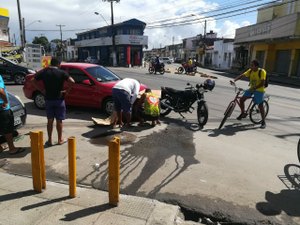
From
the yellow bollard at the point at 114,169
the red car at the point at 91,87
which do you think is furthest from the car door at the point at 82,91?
the yellow bollard at the point at 114,169

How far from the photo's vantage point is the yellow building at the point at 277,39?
28.2 m

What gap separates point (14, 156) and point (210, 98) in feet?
31.6

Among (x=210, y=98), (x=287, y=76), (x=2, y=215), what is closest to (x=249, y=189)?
(x=2, y=215)

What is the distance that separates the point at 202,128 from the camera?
809 cm

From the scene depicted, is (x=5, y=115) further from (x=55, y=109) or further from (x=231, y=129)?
(x=231, y=129)

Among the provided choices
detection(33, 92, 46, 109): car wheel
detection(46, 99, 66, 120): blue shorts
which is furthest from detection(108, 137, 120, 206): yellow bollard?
detection(33, 92, 46, 109): car wheel

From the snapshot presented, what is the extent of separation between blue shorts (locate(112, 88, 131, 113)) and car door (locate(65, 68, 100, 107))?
1648 mm

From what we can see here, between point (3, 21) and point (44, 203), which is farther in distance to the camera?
point (3, 21)

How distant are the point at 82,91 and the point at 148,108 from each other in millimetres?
2384

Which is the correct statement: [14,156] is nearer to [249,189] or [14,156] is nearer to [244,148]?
[249,189]

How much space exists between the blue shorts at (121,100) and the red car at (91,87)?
1.31 meters

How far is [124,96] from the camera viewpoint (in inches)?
285

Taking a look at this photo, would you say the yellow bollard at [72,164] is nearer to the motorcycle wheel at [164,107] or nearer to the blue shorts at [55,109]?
the blue shorts at [55,109]

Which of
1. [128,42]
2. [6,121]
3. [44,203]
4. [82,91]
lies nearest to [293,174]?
[44,203]
